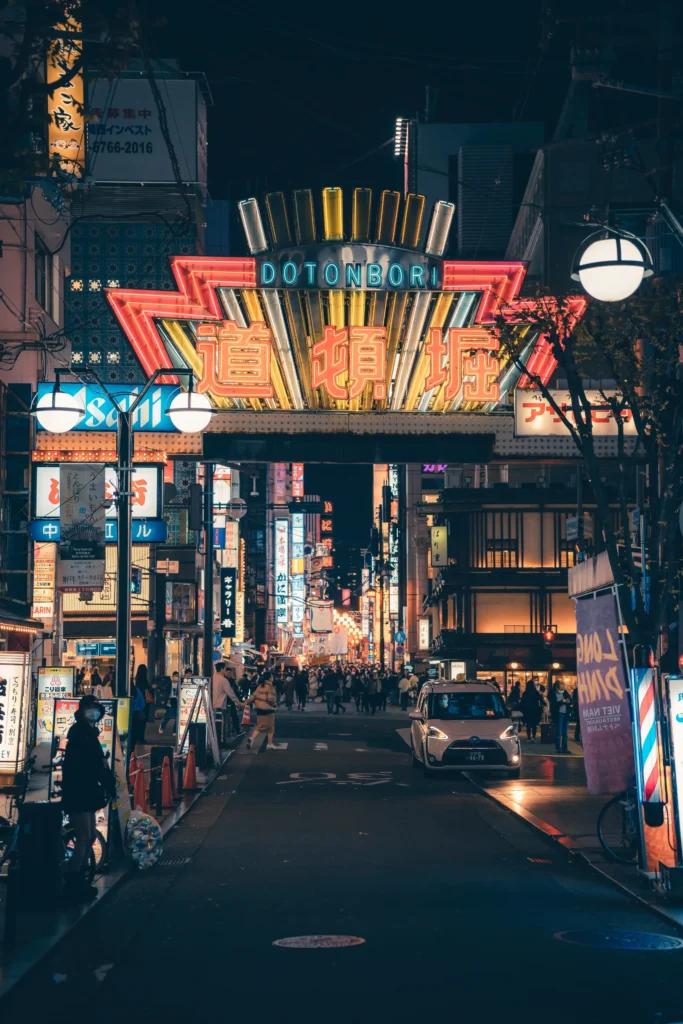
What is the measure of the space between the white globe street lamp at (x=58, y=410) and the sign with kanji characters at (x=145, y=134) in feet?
191

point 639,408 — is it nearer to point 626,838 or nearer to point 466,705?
point 626,838

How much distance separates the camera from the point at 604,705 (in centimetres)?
1631

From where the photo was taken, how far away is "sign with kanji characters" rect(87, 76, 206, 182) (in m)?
75.6

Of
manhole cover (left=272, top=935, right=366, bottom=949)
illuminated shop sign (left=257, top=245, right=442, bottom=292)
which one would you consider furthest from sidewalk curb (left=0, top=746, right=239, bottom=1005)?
illuminated shop sign (left=257, top=245, right=442, bottom=292)

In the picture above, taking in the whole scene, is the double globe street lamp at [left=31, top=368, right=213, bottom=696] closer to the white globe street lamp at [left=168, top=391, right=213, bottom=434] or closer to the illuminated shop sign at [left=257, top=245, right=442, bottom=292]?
the white globe street lamp at [left=168, top=391, right=213, bottom=434]

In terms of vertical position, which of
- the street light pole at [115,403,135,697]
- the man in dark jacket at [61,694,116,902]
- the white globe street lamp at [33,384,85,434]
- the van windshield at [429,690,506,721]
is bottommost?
the man in dark jacket at [61,694,116,902]

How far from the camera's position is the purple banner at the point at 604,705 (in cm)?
1585

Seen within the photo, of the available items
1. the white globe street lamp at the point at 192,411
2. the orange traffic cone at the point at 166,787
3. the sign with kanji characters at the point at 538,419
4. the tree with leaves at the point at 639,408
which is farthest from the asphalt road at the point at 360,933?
the sign with kanji characters at the point at 538,419

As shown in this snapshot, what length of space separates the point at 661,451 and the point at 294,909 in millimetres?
7358

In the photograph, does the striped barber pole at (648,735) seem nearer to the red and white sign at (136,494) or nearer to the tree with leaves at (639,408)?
the tree with leaves at (639,408)

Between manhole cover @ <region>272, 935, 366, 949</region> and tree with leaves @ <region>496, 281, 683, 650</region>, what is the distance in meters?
5.72

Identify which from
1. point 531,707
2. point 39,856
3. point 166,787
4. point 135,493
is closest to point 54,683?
point 135,493

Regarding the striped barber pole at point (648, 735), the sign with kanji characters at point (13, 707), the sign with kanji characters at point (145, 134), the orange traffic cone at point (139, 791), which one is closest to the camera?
the striped barber pole at point (648, 735)

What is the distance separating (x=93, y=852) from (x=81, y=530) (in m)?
9.93
